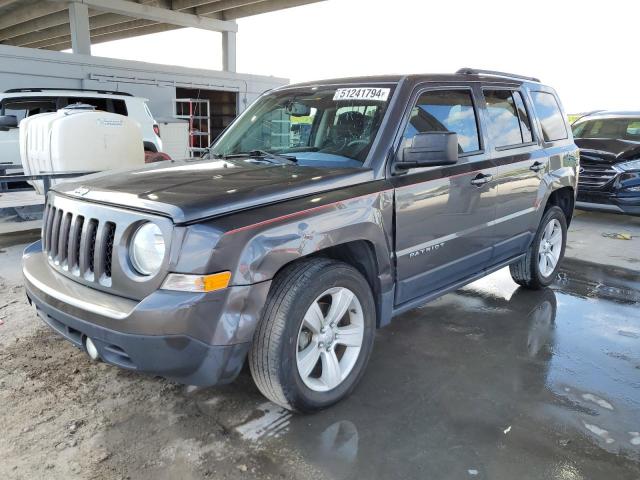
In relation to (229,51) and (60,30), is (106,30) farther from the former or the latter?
(229,51)

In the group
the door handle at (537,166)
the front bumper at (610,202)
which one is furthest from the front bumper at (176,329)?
the front bumper at (610,202)

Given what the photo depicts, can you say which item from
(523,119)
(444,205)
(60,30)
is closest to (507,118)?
(523,119)

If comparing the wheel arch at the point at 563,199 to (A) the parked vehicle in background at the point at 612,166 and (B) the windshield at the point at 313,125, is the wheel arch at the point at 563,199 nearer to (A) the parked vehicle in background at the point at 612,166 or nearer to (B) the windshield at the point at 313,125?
(B) the windshield at the point at 313,125

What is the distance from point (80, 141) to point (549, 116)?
510 cm

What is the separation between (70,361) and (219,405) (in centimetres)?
120

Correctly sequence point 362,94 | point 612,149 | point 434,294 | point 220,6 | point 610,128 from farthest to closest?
1. point 220,6
2. point 610,128
3. point 612,149
4. point 434,294
5. point 362,94

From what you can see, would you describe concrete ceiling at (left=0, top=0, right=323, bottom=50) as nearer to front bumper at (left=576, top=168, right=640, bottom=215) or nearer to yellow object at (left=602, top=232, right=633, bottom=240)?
front bumper at (left=576, top=168, right=640, bottom=215)

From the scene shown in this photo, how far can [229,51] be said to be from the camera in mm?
22281

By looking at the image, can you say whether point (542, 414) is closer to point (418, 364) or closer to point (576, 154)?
point (418, 364)

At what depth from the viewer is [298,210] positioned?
2.62 meters

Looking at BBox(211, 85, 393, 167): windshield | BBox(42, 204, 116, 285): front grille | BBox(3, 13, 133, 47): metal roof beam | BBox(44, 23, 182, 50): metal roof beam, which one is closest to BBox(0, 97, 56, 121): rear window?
BBox(211, 85, 393, 167): windshield

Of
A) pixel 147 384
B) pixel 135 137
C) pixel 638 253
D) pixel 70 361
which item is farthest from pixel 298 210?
pixel 638 253

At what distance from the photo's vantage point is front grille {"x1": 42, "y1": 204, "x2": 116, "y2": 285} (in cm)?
256

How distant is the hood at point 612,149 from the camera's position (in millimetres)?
8914
